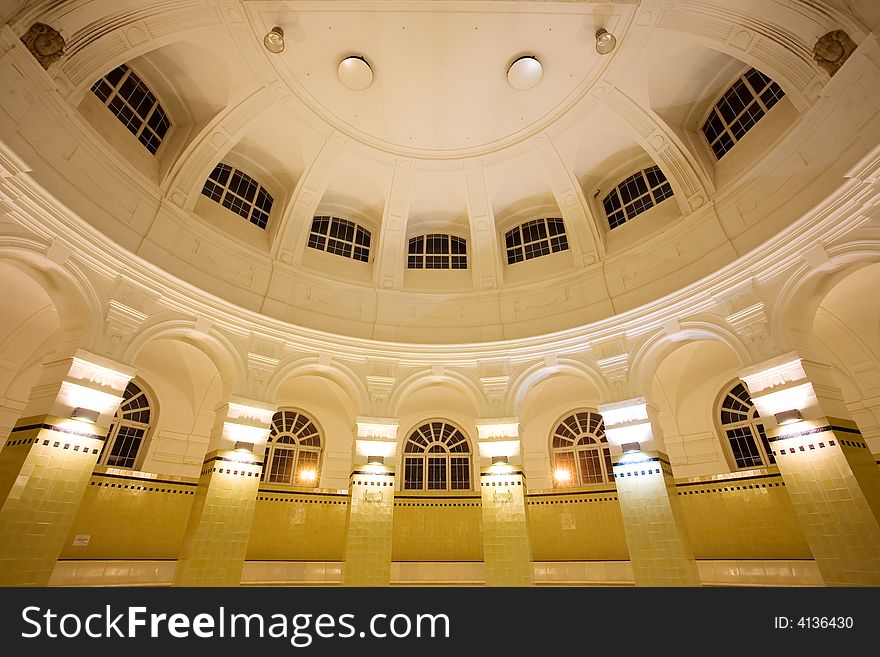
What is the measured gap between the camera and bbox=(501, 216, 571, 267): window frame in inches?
500

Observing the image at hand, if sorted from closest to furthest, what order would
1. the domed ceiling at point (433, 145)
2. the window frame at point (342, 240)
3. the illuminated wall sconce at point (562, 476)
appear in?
the domed ceiling at point (433, 145) → the window frame at point (342, 240) → the illuminated wall sconce at point (562, 476)

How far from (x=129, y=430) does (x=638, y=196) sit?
1483 cm

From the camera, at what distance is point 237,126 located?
32.9 feet

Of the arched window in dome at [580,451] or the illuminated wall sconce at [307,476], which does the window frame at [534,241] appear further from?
the illuminated wall sconce at [307,476]

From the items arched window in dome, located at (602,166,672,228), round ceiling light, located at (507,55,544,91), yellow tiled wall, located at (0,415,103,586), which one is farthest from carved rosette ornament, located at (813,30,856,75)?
yellow tiled wall, located at (0,415,103,586)

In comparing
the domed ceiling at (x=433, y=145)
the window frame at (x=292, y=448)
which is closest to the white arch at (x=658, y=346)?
the domed ceiling at (x=433, y=145)

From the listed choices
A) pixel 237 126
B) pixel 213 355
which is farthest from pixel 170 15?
pixel 213 355

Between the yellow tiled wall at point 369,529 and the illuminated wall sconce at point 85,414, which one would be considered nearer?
the illuminated wall sconce at point 85,414

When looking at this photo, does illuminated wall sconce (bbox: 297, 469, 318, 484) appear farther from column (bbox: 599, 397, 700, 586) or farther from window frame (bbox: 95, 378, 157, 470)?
column (bbox: 599, 397, 700, 586)

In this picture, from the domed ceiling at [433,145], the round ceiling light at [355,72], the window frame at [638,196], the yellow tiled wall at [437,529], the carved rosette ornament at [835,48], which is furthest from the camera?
the yellow tiled wall at [437,529]

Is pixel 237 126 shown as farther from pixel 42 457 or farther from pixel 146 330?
pixel 42 457

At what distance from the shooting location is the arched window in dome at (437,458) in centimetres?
1348

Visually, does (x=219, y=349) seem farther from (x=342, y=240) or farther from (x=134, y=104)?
(x=134, y=104)

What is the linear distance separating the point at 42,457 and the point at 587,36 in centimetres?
1246
